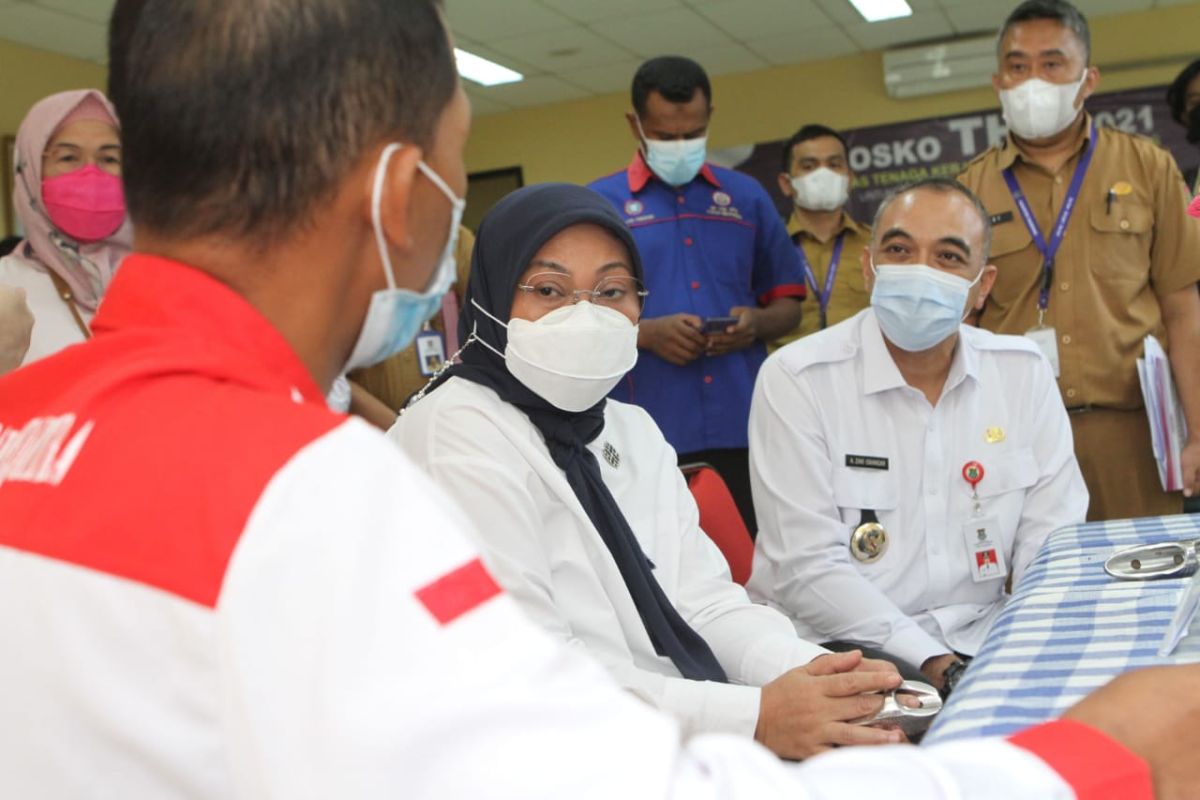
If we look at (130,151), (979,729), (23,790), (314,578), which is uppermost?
(130,151)

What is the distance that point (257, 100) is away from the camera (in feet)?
2.69

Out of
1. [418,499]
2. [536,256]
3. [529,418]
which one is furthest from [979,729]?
[536,256]

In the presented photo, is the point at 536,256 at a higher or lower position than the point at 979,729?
higher

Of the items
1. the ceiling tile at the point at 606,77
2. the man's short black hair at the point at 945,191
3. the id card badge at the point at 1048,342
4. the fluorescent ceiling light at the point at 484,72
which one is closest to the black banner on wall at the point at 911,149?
the ceiling tile at the point at 606,77

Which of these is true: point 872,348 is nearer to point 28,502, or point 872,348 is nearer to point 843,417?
point 843,417

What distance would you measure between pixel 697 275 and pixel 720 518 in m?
1.42

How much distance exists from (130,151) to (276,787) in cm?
50

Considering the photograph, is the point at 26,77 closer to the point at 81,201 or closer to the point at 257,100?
the point at 81,201

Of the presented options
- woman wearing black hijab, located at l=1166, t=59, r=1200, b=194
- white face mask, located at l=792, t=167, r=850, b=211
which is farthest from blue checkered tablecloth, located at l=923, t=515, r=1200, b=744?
white face mask, located at l=792, t=167, r=850, b=211

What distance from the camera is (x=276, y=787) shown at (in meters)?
0.64

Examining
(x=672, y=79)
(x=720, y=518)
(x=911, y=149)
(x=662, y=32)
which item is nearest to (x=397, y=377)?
(x=672, y=79)

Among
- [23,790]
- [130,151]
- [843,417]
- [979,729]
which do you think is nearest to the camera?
[23,790]

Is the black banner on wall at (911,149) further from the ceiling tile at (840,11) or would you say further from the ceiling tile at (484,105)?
the ceiling tile at (484,105)

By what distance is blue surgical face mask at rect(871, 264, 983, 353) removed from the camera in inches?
103
